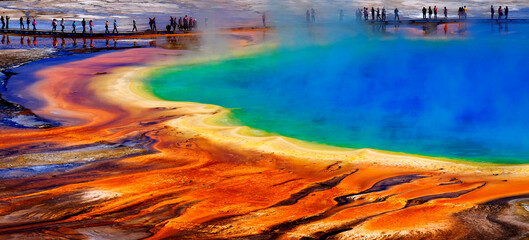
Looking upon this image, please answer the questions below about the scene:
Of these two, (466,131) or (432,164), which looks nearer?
(432,164)

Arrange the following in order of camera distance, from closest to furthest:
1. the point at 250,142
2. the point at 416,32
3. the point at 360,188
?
the point at 360,188 → the point at 250,142 → the point at 416,32

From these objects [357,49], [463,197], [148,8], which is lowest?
[463,197]

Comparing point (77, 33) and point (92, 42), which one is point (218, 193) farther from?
point (77, 33)

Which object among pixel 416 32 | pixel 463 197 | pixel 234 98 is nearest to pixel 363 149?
pixel 463 197

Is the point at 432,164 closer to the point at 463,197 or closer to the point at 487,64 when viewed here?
the point at 463,197

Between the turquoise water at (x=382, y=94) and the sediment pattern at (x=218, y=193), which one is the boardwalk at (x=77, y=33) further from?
the sediment pattern at (x=218, y=193)

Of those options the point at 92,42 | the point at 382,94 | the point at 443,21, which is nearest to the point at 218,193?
the point at 382,94

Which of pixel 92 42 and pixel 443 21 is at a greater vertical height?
pixel 443 21
